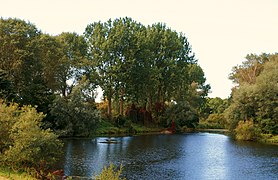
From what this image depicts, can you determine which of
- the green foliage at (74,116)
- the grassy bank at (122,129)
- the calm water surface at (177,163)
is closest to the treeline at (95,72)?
the green foliage at (74,116)

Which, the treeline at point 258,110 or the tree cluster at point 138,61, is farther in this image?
the tree cluster at point 138,61

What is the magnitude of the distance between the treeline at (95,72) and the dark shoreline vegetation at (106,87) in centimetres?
15

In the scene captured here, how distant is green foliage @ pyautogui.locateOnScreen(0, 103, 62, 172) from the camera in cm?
2059

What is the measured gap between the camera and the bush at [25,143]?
2058 cm

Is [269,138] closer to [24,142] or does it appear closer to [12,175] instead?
[24,142]

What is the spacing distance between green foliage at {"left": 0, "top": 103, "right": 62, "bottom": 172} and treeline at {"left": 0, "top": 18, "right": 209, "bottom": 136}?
17.9 m

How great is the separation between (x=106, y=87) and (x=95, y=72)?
3.77 metres

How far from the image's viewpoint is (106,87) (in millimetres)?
66938

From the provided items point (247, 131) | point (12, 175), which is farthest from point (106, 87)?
point (12, 175)

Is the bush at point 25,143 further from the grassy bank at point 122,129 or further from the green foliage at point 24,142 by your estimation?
the grassy bank at point 122,129

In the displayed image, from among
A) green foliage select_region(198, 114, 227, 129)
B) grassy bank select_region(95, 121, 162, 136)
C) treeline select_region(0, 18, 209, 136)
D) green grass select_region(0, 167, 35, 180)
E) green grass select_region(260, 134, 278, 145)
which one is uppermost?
treeline select_region(0, 18, 209, 136)

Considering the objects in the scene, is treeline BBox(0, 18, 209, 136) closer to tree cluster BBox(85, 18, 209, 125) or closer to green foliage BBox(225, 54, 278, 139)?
tree cluster BBox(85, 18, 209, 125)

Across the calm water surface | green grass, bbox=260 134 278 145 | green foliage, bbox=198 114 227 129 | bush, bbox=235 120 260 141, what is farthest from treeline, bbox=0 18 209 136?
green grass, bbox=260 134 278 145

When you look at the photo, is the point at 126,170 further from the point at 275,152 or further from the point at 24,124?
the point at 275,152
